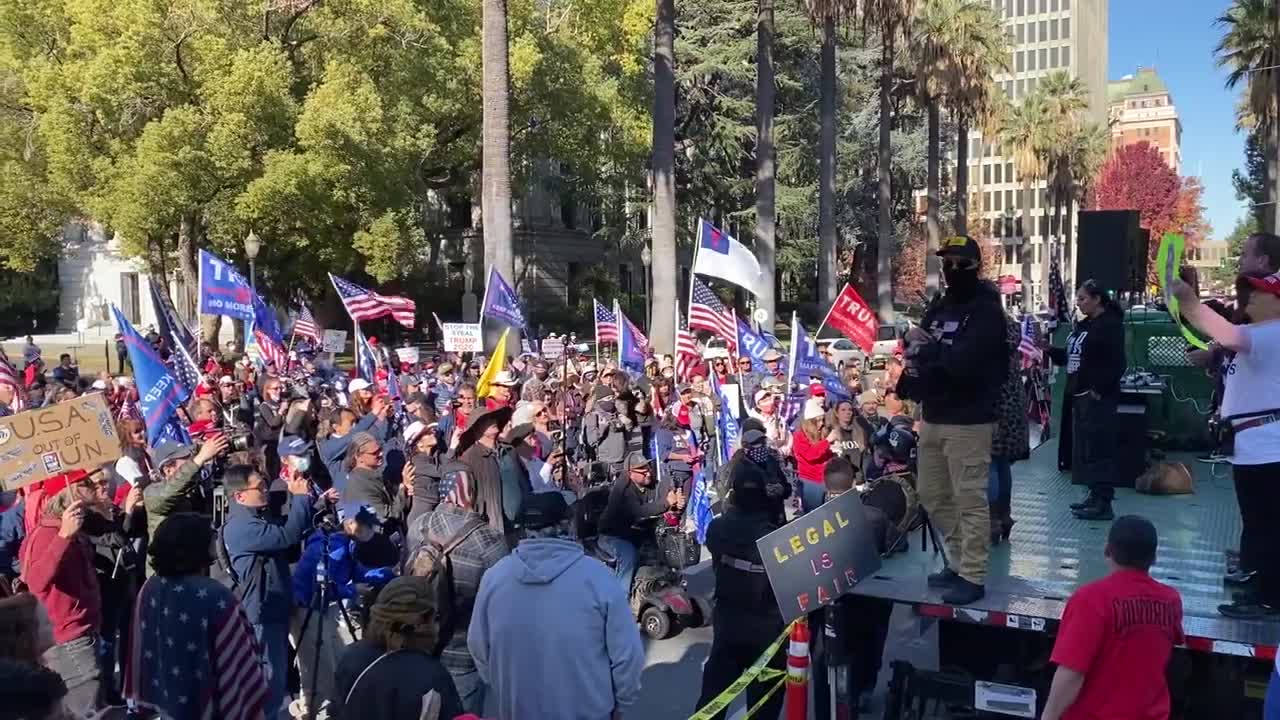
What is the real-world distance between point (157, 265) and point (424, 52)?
1018 cm

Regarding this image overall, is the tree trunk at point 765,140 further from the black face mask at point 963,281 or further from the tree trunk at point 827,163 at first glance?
the black face mask at point 963,281

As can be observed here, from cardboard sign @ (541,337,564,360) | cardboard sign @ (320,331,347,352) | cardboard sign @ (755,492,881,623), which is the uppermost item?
cardboard sign @ (320,331,347,352)

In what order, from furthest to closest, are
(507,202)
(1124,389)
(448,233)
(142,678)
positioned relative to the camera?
1. (448,233)
2. (507,202)
3. (1124,389)
4. (142,678)

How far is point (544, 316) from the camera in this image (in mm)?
47531

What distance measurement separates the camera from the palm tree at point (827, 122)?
31.0 m

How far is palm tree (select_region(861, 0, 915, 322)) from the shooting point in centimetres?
3225

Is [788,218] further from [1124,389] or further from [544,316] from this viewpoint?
[1124,389]

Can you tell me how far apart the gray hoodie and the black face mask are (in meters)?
2.33

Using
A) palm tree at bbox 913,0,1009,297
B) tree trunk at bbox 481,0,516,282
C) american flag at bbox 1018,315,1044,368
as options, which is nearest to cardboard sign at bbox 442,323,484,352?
tree trunk at bbox 481,0,516,282

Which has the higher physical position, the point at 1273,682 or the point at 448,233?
the point at 448,233

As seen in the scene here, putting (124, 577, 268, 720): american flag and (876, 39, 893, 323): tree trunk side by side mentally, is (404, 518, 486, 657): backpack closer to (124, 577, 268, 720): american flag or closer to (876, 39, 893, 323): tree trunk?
(124, 577, 268, 720): american flag

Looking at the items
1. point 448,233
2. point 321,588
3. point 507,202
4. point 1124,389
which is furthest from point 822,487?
point 448,233

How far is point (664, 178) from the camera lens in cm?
2433

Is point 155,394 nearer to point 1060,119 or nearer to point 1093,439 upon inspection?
point 1093,439
